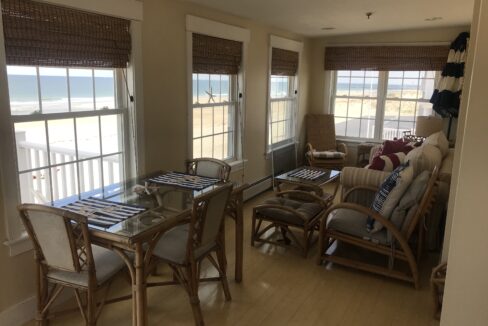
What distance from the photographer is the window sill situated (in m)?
2.42

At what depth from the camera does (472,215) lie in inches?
59.4

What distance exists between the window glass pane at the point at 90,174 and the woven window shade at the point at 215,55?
1396 mm

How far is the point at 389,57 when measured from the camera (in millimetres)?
Answer: 6004

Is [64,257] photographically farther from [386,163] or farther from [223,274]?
[386,163]

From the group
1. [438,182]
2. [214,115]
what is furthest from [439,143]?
[214,115]

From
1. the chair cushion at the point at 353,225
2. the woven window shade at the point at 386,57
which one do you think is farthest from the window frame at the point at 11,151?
the woven window shade at the point at 386,57

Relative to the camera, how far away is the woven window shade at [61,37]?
2307mm

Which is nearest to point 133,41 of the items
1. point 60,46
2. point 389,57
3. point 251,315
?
point 60,46

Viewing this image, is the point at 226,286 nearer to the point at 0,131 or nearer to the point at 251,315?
the point at 251,315

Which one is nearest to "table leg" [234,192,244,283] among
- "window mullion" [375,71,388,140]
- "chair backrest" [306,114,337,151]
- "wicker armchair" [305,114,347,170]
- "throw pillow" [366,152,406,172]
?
"throw pillow" [366,152,406,172]

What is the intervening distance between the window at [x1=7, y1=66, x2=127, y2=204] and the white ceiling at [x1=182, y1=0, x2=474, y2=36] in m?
1.41

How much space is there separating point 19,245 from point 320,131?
4971 mm

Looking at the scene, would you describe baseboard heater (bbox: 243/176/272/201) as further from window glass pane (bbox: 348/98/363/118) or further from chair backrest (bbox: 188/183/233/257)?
chair backrest (bbox: 188/183/233/257)

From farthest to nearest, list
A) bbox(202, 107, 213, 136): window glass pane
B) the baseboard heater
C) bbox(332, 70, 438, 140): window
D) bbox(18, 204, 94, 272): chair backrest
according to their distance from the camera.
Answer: bbox(332, 70, 438, 140): window → the baseboard heater → bbox(202, 107, 213, 136): window glass pane → bbox(18, 204, 94, 272): chair backrest
